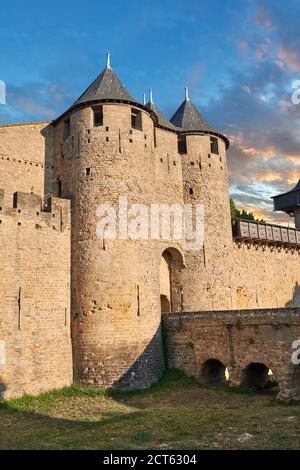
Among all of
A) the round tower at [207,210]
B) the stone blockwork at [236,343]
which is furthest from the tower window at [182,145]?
the stone blockwork at [236,343]

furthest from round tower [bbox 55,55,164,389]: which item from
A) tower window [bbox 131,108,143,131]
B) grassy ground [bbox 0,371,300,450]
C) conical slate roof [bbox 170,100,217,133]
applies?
conical slate roof [bbox 170,100,217,133]

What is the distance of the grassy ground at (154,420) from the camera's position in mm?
10734

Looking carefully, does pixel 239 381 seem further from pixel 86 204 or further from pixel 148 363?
pixel 86 204

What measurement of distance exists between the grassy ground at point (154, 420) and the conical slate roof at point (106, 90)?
12266 millimetres

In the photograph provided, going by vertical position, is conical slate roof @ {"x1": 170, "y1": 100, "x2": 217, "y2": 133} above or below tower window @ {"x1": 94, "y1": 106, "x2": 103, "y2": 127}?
above

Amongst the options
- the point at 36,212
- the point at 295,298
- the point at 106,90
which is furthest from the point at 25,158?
the point at 295,298

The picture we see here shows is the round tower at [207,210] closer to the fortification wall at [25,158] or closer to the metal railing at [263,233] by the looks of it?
the metal railing at [263,233]

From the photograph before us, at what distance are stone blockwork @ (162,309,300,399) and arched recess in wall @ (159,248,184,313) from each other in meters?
2.13

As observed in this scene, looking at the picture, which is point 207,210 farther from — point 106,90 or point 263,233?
point 106,90

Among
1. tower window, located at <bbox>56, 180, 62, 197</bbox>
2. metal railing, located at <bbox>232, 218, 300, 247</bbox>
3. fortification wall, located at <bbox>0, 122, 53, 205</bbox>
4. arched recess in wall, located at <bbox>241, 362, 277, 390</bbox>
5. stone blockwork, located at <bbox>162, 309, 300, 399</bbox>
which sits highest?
fortification wall, located at <bbox>0, 122, 53, 205</bbox>

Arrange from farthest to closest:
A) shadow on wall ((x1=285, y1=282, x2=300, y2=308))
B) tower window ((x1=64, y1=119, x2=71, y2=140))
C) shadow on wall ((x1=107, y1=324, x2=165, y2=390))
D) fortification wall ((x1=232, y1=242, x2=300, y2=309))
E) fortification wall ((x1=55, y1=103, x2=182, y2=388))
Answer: shadow on wall ((x1=285, y1=282, x2=300, y2=308)), fortification wall ((x1=232, y1=242, x2=300, y2=309)), tower window ((x1=64, y1=119, x2=71, y2=140)), fortification wall ((x1=55, y1=103, x2=182, y2=388)), shadow on wall ((x1=107, y1=324, x2=165, y2=390))

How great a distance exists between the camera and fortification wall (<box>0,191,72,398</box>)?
51.9 feet

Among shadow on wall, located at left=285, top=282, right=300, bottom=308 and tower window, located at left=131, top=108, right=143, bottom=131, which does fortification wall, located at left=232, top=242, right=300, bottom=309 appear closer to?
shadow on wall, located at left=285, top=282, right=300, bottom=308
